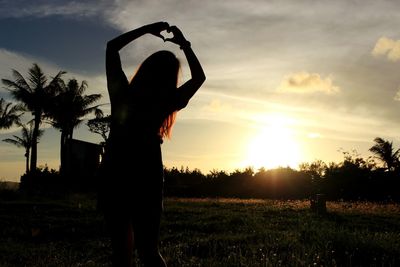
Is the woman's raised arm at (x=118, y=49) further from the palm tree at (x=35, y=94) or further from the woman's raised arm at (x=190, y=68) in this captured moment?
the palm tree at (x=35, y=94)

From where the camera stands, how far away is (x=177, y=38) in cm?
335

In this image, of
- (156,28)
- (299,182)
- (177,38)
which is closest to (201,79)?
(177,38)

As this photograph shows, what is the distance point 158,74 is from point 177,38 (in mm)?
376

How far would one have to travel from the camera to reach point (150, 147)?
3.08 metres

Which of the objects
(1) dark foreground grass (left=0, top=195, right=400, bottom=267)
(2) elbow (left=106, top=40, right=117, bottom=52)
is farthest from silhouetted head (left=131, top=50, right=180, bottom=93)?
(1) dark foreground grass (left=0, top=195, right=400, bottom=267)

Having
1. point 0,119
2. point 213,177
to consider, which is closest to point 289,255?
point 213,177

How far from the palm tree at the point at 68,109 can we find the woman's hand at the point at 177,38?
42.7 m

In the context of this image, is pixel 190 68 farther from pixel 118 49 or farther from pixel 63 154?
pixel 63 154

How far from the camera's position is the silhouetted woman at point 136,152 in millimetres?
3020

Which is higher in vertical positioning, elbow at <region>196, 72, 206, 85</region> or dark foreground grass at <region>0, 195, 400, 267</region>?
elbow at <region>196, 72, 206, 85</region>

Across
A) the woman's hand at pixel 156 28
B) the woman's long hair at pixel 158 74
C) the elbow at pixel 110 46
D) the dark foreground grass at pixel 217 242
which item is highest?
the woman's hand at pixel 156 28

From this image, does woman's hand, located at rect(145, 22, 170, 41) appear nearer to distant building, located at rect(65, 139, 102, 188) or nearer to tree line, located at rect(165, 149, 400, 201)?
tree line, located at rect(165, 149, 400, 201)

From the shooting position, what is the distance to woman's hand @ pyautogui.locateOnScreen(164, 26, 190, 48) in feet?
10.7

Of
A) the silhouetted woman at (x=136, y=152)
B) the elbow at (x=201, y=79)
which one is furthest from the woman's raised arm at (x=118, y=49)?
the elbow at (x=201, y=79)
